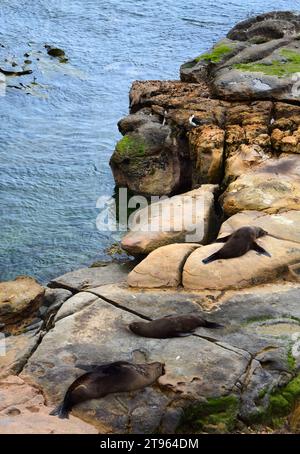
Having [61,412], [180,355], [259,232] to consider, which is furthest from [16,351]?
[259,232]

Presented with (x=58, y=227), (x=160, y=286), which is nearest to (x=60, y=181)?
(x=58, y=227)

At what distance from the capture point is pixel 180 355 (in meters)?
8.60

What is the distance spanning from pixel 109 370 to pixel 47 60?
17.3 metres

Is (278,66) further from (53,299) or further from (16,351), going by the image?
(16,351)

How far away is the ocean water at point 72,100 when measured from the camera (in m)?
14.3

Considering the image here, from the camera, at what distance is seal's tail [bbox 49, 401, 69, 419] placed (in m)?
7.79

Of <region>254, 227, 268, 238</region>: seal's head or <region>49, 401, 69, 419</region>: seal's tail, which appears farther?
<region>254, 227, 268, 238</region>: seal's head

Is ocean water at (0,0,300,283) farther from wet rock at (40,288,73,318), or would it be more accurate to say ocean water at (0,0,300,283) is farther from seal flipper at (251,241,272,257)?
seal flipper at (251,241,272,257)

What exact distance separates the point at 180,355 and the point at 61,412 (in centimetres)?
157

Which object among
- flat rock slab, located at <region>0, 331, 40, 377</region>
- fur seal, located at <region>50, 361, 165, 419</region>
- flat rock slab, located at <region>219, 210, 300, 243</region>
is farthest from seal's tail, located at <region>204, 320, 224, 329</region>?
flat rock slab, located at <region>219, 210, 300, 243</region>

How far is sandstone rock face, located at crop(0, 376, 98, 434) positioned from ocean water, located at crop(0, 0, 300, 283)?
177 inches

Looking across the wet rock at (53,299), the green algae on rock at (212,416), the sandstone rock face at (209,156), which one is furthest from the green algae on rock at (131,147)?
the green algae on rock at (212,416)

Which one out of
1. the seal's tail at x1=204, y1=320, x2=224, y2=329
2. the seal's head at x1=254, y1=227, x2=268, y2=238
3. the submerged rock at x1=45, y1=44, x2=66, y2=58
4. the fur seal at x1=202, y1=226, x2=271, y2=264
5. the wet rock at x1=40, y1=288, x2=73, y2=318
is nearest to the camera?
the seal's tail at x1=204, y1=320, x2=224, y2=329

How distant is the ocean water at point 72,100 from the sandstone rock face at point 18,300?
A: 2.14 meters
